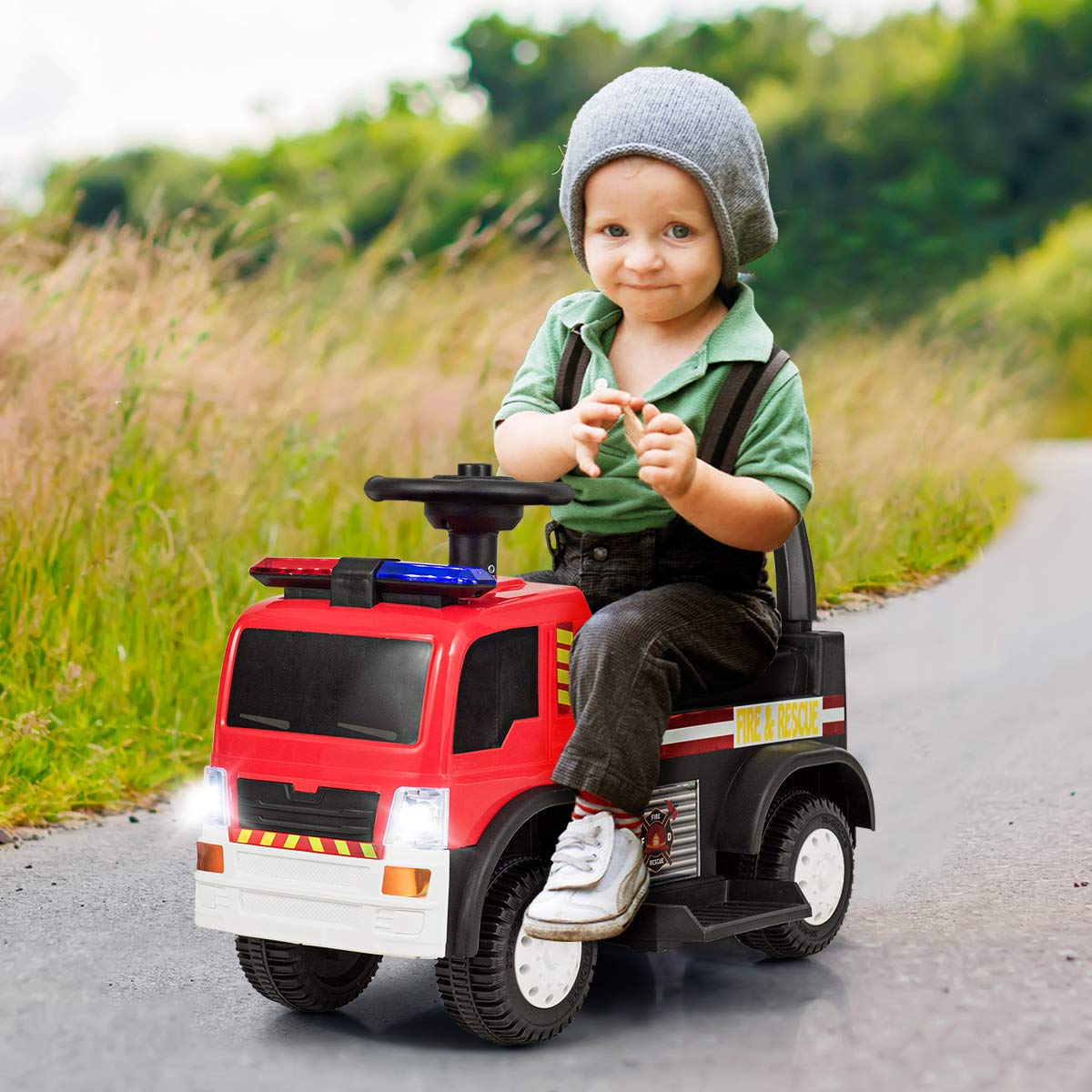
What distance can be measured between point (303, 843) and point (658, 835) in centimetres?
62

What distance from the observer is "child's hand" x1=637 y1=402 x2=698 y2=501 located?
99.7 inches

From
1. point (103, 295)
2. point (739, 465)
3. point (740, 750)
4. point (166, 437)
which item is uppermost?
point (103, 295)

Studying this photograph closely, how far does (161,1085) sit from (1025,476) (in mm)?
6879

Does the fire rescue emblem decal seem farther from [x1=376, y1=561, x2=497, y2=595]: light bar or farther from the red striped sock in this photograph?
[x1=376, y1=561, x2=497, y2=595]: light bar

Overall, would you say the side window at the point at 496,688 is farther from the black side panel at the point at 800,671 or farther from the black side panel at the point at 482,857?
the black side panel at the point at 800,671

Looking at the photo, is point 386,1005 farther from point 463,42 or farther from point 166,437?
point 463,42

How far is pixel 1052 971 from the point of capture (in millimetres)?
2941

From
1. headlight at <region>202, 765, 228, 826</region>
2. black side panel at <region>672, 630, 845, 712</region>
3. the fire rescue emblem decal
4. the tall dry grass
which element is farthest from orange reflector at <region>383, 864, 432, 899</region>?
the tall dry grass

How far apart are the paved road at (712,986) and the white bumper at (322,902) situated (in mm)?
213

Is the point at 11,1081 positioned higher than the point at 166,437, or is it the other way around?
the point at 166,437

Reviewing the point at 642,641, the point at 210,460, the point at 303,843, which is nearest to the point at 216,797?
the point at 303,843

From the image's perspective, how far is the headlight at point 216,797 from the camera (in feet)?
8.64

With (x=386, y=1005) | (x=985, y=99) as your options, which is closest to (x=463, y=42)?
(x=985, y=99)

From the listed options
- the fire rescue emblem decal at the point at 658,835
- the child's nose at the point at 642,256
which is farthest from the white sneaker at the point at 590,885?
the child's nose at the point at 642,256
